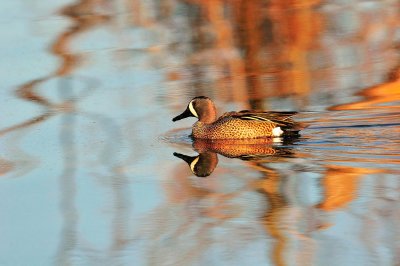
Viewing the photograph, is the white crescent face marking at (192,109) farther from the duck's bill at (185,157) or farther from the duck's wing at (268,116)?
the duck's bill at (185,157)

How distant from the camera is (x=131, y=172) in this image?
8.04 meters

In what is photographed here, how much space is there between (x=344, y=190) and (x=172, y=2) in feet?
25.2

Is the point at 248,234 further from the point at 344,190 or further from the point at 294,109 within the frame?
the point at 294,109

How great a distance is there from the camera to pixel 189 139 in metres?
9.48

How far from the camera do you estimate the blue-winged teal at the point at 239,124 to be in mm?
9227

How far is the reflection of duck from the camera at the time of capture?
331 inches

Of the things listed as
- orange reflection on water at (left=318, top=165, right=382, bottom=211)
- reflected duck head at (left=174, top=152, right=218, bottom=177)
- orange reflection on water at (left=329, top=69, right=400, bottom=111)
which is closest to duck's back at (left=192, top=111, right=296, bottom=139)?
reflected duck head at (left=174, top=152, right=218, bottom=177)

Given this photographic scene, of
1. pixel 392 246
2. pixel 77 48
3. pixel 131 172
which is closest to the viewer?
pixel 392 246

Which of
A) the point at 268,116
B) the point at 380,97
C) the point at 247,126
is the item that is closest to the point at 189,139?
the point at 247,126

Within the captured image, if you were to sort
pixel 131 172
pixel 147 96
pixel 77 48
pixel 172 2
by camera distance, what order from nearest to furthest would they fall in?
pixel 131 172
pixel 147 96
pixel 77 48
pixel 172 2

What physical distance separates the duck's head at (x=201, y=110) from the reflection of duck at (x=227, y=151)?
30cm

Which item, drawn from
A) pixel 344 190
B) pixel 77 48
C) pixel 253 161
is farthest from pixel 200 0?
pixel 344 190

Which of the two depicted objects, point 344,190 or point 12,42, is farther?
point 12,42

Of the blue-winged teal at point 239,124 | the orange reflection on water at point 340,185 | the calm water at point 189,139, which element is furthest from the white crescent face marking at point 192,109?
the orange reflection on water at point 340,185
